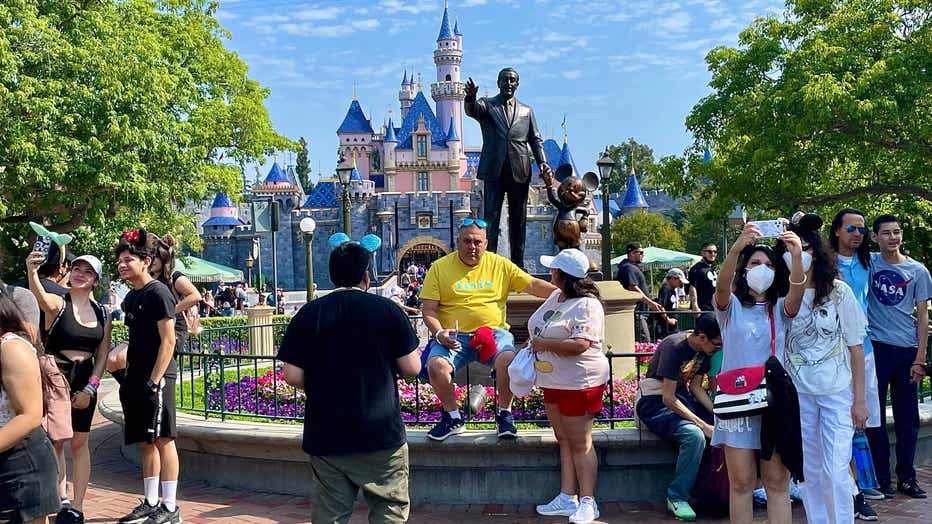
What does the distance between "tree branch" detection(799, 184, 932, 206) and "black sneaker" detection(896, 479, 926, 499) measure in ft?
43.3

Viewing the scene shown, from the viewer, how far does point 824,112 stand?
1584 centimetres

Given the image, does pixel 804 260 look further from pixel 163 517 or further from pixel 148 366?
pixel 163 517

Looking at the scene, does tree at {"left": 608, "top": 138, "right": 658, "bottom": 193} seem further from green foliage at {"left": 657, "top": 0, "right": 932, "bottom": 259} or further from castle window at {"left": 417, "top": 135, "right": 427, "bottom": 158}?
green foliage at {"left": 657, "top": 0, "right": 932, "bottom": 259}

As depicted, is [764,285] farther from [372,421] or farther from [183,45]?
Result: [183,45]

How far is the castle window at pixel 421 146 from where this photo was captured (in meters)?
73.7

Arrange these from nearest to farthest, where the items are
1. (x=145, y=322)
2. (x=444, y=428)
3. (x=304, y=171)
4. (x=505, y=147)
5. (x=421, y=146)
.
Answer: (x=145, y=322), (x=444, y=428), (x=505, y=147), (x=421, y=146), (x=304, y=171)

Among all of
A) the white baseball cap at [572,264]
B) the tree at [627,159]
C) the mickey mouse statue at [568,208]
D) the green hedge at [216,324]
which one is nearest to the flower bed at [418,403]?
the mickey mouse statue at [568,208]

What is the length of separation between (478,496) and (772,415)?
8.47 feet

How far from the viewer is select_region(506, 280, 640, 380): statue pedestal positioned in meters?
8.37

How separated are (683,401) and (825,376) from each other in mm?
1527

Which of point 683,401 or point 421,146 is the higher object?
point 421,146

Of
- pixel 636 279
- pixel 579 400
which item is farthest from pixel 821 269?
pixel 636 279

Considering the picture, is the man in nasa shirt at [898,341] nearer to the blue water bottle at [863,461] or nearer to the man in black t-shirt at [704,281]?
the blue water bottle at [863,461]

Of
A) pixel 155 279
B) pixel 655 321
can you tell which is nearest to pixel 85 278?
pixel 155 279
